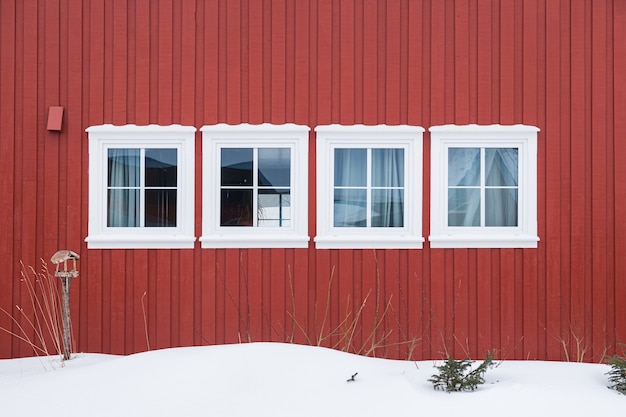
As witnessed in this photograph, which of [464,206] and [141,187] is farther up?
[141,187]

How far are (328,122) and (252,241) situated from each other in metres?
1.45

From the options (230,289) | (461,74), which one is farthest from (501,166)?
(230,289)

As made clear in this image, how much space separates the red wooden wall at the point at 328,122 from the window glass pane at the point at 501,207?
0.28 metres

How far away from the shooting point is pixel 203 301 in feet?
18.4

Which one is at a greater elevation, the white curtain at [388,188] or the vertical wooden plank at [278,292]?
the white curtain at [388,188]

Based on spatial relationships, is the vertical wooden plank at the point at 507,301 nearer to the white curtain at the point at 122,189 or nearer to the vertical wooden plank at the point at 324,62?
the vertical wooden plank at the point at 324,62

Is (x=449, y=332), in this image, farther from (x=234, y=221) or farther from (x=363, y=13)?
(x=363, y=13)

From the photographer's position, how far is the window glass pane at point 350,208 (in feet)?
18.6

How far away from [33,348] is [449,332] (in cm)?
427

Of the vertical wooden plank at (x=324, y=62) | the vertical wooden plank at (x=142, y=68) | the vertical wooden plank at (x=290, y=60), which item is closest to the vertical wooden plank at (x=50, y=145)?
the vertical wooden plank at (x=142, y=68)

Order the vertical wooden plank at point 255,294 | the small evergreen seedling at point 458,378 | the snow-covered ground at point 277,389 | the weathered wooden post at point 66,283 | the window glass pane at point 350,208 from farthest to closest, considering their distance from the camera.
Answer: the window glass pane at point 350,208 → the vertical wooden plank at point 255,294 → the weathered wooden post at point 66,283 → the small evergreen seedling at point 458,378 → the snow-covered ground at point 277,389

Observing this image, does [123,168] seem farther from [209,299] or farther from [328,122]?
[328,122]

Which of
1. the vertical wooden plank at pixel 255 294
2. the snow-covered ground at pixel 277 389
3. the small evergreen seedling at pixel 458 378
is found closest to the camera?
the snow-covered ground at pixel 277 389

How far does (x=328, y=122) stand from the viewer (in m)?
5.60
